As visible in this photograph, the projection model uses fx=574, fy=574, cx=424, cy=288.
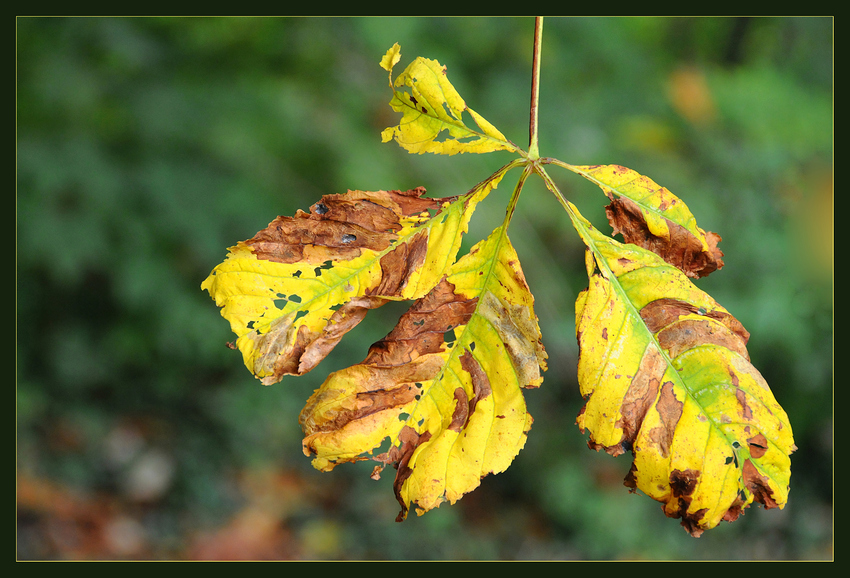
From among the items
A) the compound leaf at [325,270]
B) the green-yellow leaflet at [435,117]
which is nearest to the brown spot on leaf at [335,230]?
the compound leaf at [325,270]

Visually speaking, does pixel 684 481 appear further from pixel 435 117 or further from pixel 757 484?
pixel 435 117

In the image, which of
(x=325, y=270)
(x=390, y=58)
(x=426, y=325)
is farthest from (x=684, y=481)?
(x=390, y=58)

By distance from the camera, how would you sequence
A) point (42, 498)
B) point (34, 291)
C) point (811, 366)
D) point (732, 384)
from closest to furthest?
point (732, 384)
point (811, 366)
point (34, 291)
point (42, 498)

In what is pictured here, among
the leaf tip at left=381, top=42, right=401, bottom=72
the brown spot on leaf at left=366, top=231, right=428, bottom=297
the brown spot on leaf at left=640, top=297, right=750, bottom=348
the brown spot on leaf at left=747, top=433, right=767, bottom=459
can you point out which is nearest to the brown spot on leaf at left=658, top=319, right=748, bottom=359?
the brown spot on leaf at left=640, top=297, right=750, bottom=348

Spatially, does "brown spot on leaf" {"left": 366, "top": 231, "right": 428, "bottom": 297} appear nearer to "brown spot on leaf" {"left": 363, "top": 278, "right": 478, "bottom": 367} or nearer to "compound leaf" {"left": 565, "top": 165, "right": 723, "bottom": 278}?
"brown spot on leaf" {"left": 363, "top": 278, "right": 478, "bottom": 367}

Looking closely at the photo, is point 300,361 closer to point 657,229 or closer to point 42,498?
point 657,229

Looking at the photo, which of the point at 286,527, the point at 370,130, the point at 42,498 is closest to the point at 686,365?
the point at 370,130
